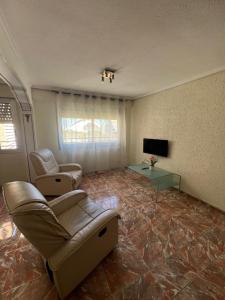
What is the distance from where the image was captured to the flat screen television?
3281mm

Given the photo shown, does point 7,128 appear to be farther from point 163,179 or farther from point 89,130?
point 163,179

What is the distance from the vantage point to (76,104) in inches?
143

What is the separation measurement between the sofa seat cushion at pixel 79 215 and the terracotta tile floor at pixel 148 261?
45 centimetres

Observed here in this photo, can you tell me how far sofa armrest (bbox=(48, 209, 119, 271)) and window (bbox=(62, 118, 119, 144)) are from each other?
2.70 meters

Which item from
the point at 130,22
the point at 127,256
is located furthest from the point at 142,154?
the point at 130,22

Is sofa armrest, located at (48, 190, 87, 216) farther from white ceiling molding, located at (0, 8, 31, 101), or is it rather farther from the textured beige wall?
the textured beige wall

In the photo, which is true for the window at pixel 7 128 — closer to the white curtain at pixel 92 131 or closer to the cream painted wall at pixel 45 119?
the cream painted wall at pixel 45 119

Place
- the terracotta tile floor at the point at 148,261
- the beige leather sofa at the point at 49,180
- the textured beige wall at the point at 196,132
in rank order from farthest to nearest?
the beige leather sofa at the point at 49,180 < the textured beige wall at the point at 196,132 < the terracotta tile floor at the point at 148,261

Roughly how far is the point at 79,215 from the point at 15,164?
8.42 ft

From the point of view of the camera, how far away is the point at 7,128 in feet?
10.2

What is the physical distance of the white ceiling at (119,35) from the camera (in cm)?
110

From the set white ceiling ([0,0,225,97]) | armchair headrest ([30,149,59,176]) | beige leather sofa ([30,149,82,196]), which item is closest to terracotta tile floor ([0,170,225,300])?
beige leather sofa ([30,149,82,196])

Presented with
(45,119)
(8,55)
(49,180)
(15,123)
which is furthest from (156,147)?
(15,123)

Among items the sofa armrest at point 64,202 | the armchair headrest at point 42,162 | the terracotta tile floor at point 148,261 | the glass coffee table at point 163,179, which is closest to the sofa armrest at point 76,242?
the terracotta tile floor at point 148,261
